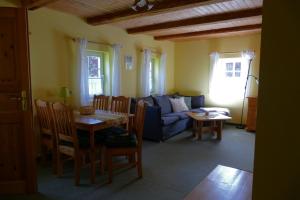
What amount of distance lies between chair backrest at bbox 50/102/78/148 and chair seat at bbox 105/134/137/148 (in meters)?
A: 0.40

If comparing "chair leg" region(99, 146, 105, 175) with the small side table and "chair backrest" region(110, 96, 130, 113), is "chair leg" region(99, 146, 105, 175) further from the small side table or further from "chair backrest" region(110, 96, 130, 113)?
the small side table

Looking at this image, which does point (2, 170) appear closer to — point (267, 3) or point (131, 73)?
point (267, 3)

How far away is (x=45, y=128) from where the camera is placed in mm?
3139

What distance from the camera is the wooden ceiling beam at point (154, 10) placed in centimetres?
290

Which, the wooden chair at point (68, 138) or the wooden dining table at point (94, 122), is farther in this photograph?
the wooden dining table at point (94, 122)

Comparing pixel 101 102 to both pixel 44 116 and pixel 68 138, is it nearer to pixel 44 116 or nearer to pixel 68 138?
pixel 44 116

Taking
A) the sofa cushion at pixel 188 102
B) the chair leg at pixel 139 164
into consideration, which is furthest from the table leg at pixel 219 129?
the chair leg at pixel 139 164

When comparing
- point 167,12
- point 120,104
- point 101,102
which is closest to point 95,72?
point 101,102

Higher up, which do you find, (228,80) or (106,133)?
(228,80)

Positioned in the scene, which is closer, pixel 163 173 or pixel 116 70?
pixel 163 173

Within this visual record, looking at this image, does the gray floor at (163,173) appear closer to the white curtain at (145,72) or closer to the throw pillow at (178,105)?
the throw pillow at (178,105)

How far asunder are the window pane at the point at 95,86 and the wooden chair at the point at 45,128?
1324mm

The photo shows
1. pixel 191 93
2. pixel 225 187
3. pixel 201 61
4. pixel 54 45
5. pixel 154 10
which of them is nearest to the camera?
pixel 225 187

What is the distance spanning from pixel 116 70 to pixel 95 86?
56cm
